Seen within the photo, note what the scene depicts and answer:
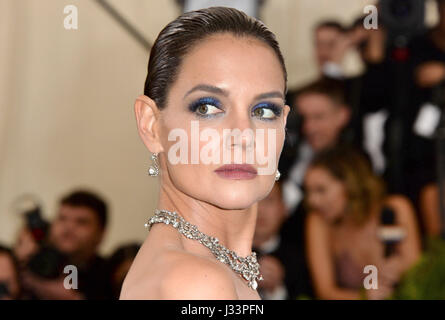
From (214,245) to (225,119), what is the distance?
223 mm

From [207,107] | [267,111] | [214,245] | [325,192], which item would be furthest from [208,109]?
[325,192]

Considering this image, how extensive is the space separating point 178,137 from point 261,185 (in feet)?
0.53

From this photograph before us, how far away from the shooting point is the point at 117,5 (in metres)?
5.43

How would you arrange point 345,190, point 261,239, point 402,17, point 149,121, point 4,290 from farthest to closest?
point 261,239 < point 345,190 < point 402,17 < point 4,290 < point 149,121

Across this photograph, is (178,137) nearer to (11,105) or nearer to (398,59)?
(398,59)

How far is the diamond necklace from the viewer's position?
1234 millimetres

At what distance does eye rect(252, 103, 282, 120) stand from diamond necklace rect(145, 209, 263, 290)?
0.22m

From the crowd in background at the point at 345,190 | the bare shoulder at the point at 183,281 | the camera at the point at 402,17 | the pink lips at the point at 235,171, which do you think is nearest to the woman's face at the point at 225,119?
the pink lips at the point at 235,171

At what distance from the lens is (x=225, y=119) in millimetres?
1181

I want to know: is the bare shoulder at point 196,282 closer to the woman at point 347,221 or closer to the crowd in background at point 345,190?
the crowd in background at point 345,190

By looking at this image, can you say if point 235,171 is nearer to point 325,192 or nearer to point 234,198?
point 234,198

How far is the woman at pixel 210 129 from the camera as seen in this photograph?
1175 mm

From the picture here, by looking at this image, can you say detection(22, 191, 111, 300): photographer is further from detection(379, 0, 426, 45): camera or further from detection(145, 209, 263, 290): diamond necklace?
detection(145, 209, 263, 290): diamond necklace

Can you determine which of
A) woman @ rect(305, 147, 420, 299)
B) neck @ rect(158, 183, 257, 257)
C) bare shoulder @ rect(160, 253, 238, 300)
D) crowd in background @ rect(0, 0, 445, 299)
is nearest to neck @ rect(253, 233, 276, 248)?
crowd in background @ rect(0, 0, 445, 299)
